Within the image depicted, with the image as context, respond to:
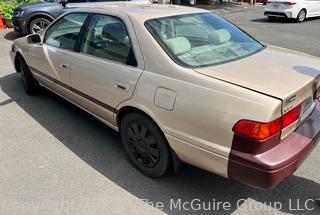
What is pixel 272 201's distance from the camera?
9.76ft

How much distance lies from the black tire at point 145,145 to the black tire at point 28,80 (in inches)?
95.8

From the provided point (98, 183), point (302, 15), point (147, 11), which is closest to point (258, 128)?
point (98, 183)

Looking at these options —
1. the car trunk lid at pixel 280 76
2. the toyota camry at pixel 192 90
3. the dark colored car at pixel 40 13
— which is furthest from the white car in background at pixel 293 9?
the car trunk lid at pixel 280 76

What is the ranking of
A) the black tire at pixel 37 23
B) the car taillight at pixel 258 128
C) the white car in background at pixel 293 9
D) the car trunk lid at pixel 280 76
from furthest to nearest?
the white car in background at pixel 293 9 → the black tire at pixel 37 23 → the car trunk lid at pixel 280 76 → the car taillight at pixel 258 128

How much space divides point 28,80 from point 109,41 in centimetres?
232

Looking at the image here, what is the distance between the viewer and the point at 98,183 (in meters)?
3.23

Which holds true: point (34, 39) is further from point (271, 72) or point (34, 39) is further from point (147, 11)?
point (271, 72)

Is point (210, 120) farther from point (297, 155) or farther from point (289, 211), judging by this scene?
point (289, 211)

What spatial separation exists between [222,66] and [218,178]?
3.71 ft

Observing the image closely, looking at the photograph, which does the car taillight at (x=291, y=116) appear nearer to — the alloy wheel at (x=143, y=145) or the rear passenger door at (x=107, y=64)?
the alloy wheel at (x=143, y=145)

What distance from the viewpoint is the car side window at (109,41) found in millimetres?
3254

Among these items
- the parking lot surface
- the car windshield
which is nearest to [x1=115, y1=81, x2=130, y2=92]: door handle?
the car windshield

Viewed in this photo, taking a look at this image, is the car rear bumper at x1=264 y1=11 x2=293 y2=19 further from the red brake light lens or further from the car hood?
the red brake light lens

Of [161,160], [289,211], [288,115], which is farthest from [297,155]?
[161,160]
